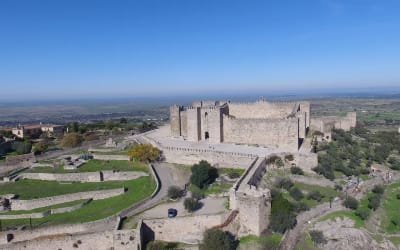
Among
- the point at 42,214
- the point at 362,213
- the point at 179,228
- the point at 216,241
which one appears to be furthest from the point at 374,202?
the point at 42,214

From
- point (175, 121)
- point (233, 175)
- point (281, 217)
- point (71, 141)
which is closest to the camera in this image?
point (281, 217)

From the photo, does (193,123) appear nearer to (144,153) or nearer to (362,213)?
(144,153)

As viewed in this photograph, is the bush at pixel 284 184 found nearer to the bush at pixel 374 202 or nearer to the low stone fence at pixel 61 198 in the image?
the bush at pixel 374 202

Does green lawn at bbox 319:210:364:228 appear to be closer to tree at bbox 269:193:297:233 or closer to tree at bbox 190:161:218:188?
tree at bbox 269:193:297:233

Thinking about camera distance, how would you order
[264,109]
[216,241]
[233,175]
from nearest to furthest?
[216,241], [233,175], [264,109]

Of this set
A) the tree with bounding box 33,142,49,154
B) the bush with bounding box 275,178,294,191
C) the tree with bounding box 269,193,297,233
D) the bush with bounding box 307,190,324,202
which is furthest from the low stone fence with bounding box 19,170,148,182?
the bush with bounding box 307,190,324,202
